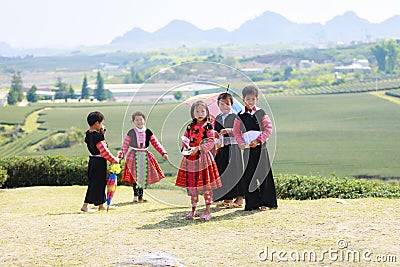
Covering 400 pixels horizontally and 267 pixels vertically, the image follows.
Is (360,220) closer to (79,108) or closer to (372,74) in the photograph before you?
(79,108)

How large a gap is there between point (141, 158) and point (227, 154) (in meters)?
1.62

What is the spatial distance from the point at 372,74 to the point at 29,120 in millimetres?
59666

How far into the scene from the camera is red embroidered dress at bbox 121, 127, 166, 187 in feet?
29.3

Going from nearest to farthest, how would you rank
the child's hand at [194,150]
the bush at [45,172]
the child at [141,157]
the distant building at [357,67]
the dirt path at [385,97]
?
1. the child's hand at [194,150]
2. the child at [141,157]
3. the bush at [45,172]
4. the dirt path at [385,97]
5. the distant building at [357,67]

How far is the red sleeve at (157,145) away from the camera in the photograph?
8.67 m

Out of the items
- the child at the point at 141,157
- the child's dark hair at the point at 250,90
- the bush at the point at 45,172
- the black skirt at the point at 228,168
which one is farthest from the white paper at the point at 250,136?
the bush at the point at 45,172

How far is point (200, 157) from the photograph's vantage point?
7453 millimetres

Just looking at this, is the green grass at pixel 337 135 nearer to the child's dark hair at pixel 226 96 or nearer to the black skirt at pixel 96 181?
the black skirt at pixel 96 181

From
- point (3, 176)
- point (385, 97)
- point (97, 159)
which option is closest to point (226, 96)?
point (97, 159)

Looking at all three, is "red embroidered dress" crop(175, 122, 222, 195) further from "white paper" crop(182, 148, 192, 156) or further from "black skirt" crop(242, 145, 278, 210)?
"black skirt" crop(242, 145, 278, 210)

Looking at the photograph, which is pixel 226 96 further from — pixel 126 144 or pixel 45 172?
pixel 45 172

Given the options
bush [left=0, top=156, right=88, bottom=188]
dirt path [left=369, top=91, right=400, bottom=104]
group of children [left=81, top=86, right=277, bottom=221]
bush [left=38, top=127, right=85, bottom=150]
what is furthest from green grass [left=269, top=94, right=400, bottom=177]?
group of children [left=81, top=86, right=277, bottom=221]

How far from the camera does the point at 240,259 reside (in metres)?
5.76

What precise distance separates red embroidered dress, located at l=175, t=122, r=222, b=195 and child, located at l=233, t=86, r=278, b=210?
1.64 feet
